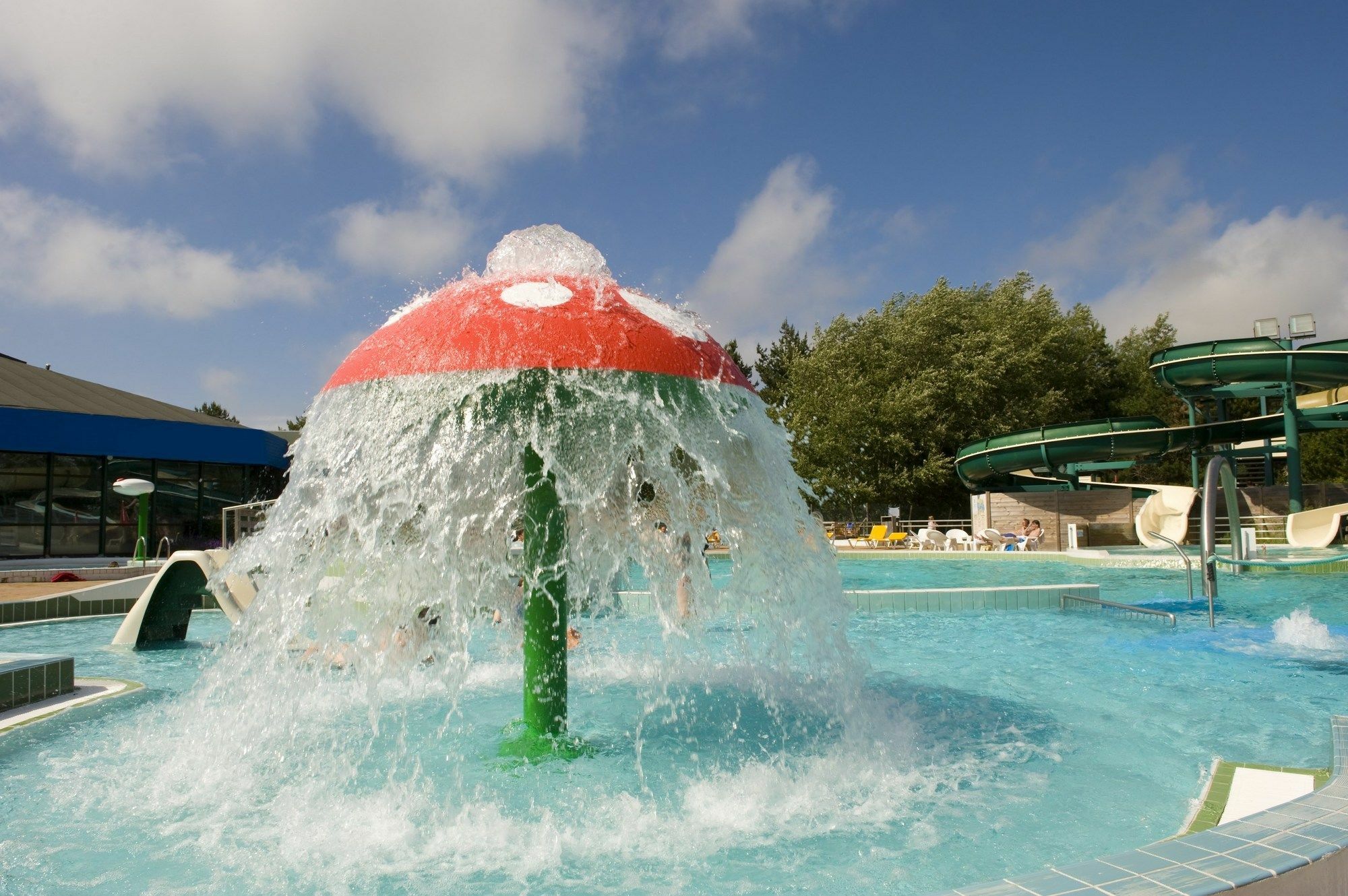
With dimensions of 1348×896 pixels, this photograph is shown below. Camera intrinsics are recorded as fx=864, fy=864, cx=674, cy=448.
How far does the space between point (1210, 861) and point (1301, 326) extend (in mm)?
31423

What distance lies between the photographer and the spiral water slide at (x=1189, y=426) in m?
23.8

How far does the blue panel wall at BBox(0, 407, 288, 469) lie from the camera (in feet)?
69.4

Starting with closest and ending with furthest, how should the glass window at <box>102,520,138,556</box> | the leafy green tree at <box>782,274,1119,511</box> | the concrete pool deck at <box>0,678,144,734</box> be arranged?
1. the concrete pool deck at <box>0,678,144,734</box>
2. the glass window at <box>102,520,138,556</box>
3. the leafy green tree at <box>782,274,1119,511</box>

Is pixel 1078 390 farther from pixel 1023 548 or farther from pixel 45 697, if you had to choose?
pixel 45 697

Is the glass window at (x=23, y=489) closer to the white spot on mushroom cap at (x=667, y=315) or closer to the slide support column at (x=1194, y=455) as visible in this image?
the white spot on mushroom cap at (x=667, y=315)

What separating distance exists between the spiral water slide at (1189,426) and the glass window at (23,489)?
1048 inches

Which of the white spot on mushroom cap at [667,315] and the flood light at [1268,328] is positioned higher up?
the flood light at [1268,328]

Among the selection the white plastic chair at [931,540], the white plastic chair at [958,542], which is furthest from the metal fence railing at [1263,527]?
the white plastic chair at [931,540]

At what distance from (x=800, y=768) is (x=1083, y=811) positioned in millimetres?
1392

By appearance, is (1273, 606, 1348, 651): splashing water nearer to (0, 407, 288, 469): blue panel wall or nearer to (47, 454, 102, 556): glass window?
(0, 407, 288, 469): blue panel wall

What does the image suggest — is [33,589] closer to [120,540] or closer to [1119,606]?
[120,540]

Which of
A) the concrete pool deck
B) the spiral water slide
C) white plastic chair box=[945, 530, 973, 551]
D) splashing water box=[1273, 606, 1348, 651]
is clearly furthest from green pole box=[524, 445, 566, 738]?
white plastic chair box=[945, 530, 973, 551]

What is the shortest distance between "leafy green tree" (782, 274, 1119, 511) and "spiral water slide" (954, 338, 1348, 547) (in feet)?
20.9

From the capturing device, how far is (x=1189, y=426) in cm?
2553
